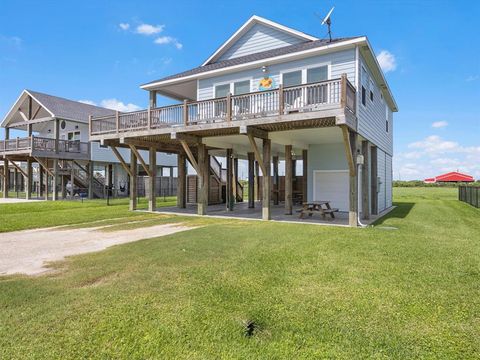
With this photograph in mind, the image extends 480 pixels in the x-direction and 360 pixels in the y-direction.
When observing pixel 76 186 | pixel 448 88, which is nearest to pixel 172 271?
pixel 448 88

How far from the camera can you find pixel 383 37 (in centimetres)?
1358

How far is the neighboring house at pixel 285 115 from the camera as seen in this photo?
10.3m

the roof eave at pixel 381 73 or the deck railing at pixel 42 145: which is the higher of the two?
the roof eave at pixel 381 73

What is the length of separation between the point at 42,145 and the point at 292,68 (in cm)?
1853

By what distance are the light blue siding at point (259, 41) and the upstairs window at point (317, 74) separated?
285 cm

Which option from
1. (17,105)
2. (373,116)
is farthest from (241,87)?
(17,105)

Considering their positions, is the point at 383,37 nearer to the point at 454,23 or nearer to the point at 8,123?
the point at 454,23

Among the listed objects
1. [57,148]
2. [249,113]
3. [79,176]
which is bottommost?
[79,176]

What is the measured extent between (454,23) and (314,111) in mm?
8214

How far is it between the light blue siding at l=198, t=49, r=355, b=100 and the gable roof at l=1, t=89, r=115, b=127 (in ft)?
45.6

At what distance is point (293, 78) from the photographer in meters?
12.0

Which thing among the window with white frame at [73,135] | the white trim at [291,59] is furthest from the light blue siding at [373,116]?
the window with white frame at [73,135]

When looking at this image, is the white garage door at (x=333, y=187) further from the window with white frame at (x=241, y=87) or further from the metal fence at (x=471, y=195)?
the metal fence at (x=471, y=195)

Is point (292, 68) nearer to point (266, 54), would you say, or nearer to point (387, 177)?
point (266, 54)
